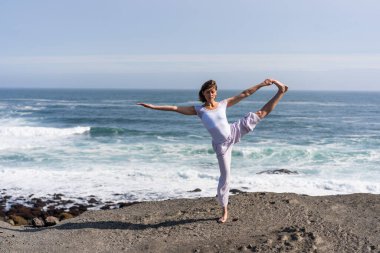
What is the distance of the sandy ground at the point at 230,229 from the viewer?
6461 millimetres

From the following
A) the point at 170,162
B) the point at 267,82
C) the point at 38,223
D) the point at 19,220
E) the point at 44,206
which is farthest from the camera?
the point at 170,162

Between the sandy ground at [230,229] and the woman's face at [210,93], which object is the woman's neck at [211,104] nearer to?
the woman's face at [210,93]

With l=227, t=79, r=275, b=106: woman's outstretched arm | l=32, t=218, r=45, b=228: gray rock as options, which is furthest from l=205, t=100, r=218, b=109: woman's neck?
l=32, t=218, r=45, b=228: gray rock

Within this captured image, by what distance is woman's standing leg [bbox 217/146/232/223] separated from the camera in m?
6.94

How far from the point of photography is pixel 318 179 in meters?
15.2

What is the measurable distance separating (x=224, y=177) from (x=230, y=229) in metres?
0.77

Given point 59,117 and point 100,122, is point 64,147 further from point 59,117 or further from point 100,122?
point 59,117

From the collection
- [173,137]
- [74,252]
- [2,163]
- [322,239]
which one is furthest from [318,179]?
[173,137]

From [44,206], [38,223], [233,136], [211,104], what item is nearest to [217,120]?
[211,104]

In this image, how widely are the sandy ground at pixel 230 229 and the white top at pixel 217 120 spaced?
142cm

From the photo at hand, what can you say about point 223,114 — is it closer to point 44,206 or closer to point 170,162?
point 44,206

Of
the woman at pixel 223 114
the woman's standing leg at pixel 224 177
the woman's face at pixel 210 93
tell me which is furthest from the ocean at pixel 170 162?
the woman's face at pixel 210 93

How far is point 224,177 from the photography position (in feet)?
23.1

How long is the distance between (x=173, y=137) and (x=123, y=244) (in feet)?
74.7
